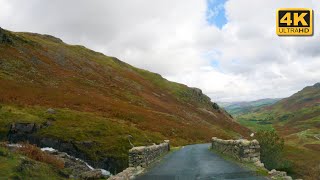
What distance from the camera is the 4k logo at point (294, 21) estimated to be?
98.4ft

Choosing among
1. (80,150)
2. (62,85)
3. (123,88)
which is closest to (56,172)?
(80,150)

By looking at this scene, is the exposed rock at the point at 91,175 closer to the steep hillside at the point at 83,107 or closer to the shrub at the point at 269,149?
the steep hillside at the point at 83,107

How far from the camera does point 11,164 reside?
17844mm

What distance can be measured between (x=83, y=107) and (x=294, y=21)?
46.3 metres

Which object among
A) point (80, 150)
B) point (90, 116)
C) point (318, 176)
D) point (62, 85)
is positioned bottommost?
point (318, 176)

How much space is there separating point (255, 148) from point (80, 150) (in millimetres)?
23361

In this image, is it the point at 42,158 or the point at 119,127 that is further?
the point at 119,127

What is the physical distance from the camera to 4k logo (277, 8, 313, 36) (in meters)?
30.0

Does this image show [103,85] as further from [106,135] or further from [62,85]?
[106,135]

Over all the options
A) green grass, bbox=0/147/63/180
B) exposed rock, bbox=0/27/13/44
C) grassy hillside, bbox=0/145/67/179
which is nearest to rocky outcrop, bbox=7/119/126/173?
grassy hillside, bbox=0/145/67/179

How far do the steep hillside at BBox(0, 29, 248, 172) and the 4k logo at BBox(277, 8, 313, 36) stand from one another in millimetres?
23066

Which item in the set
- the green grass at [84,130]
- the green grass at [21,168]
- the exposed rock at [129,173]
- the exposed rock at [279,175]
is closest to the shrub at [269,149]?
the green grass at [84,130]

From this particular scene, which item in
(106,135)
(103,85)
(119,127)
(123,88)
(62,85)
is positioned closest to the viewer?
(106,135)

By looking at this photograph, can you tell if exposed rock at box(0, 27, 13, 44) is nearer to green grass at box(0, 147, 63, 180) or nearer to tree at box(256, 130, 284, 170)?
tree at box(256, 130, 284, 170)
